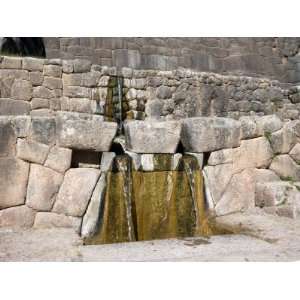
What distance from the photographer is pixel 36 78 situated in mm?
6715

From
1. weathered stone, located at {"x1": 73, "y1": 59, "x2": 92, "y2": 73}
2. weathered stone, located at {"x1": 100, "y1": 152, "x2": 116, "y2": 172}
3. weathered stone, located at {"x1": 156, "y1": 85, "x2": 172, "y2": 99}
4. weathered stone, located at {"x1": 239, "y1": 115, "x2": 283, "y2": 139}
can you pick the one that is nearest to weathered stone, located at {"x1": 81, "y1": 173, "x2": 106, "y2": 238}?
weathered stone, located at {"x1": 100, "y1": 152, "x2": 116, "y2": 172}

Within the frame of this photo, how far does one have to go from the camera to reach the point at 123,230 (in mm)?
3414

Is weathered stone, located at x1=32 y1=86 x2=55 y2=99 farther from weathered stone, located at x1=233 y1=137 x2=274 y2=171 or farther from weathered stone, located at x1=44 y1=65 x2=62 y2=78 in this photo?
weathered stone, located at x1=233 y1=137 x2=274 y2=171

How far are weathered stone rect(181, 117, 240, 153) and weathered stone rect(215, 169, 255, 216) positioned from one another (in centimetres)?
38

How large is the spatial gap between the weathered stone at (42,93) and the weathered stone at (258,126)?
151 inches

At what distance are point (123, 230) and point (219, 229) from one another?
2.83ft

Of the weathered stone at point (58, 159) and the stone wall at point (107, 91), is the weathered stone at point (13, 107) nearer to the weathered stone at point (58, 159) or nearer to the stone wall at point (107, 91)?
the stone wall at point (107, 91)

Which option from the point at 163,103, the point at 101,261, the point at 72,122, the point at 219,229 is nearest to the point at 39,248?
the point at 101,261

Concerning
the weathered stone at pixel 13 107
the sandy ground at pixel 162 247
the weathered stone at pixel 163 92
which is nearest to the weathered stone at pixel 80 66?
the weathered stone at pixel 13 107

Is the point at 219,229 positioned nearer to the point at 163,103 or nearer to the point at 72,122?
the point at 72,122

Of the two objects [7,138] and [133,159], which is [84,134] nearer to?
[133,159]

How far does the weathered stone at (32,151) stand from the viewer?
3275mm

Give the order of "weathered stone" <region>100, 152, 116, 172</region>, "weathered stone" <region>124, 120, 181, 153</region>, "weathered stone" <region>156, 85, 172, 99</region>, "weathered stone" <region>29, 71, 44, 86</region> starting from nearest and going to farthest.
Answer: "weathered stone" <region>100, 152, 116, 172</region> < "weathered stone" <region>124, 120, 181, 153</region> < "weathered stone" <region>29, 71, 44, 86</region> < "weathered stone" <region>156, 85, 172, 99</region>

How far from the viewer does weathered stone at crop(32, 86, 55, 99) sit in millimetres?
6746
